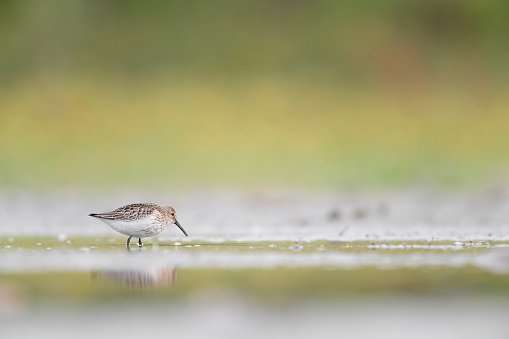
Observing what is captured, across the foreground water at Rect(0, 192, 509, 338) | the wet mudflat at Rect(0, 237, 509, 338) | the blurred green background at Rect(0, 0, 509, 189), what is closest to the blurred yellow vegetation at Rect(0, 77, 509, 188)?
the blurred green background at Rect(0, 0, 509, 189)

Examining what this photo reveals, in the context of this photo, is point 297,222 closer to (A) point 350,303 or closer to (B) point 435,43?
(A) point 350,303

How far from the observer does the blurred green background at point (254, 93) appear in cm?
2186

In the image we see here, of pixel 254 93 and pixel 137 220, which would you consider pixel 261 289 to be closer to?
pixel 137 220

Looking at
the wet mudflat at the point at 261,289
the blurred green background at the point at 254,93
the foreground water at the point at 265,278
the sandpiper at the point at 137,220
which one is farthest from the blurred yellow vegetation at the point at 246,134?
the wet mudflat at the point at 261,289

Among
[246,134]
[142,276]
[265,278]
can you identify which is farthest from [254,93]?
→ [265,278]

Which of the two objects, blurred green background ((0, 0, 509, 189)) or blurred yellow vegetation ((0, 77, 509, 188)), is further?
blurred green background ((0, 0, 509, 189))

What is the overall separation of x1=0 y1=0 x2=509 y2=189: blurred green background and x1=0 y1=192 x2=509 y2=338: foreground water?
6.61 m

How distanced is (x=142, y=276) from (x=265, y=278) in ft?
3.33

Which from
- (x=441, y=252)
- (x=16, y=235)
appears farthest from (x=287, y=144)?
(x=441, y=252)

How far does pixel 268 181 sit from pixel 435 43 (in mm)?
9350

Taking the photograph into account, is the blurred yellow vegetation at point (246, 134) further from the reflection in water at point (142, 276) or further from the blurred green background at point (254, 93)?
the reflection in water at point (142, 276)

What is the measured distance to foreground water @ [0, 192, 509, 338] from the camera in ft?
21.3

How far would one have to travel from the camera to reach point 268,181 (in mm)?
21047

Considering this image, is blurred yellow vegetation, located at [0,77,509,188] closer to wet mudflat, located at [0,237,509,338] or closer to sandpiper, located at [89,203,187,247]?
sandpiper, located at [89,203,187,247]
